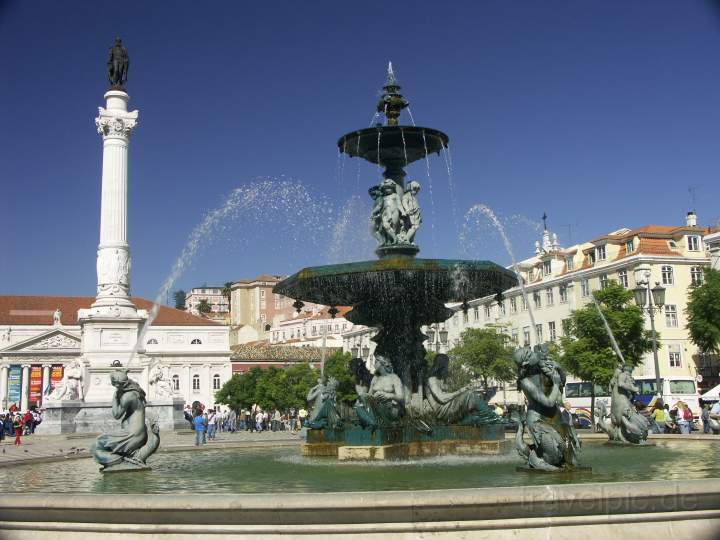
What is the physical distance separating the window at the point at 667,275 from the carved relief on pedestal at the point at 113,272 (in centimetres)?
3417

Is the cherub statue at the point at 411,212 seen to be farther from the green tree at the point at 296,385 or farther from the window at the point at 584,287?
the green tree at the point at 296,385

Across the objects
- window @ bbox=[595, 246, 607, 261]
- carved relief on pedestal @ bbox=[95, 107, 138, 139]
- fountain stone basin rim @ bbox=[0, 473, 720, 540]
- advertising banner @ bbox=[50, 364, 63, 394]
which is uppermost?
carved relief on pedestal @ bbox=[95, 107, 138, 139]

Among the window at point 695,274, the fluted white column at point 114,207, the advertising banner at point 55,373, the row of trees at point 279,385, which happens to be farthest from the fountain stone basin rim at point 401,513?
the advertising banner at point 55,373

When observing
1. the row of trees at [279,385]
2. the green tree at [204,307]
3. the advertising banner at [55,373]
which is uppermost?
the green tree at [204,307]

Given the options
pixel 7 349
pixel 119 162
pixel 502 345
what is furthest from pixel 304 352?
pixel 119 162

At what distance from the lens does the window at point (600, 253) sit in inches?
2225

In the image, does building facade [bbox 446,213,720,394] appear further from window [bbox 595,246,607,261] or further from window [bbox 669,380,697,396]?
window [bbox 669,380,697,396]

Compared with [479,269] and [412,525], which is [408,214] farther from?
[412,525]

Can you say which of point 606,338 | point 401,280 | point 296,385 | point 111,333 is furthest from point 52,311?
point 401,280

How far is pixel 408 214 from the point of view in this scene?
13.8 metres

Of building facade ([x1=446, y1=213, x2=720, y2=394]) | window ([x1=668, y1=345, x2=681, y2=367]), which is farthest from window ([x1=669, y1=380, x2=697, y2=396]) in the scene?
window ([x1=668, y1=345, x2=681, y2=367])

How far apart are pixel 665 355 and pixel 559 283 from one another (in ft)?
34.3

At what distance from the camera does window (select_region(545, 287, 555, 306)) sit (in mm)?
60763

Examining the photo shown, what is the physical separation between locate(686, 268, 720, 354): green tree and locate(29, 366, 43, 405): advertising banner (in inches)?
2811
